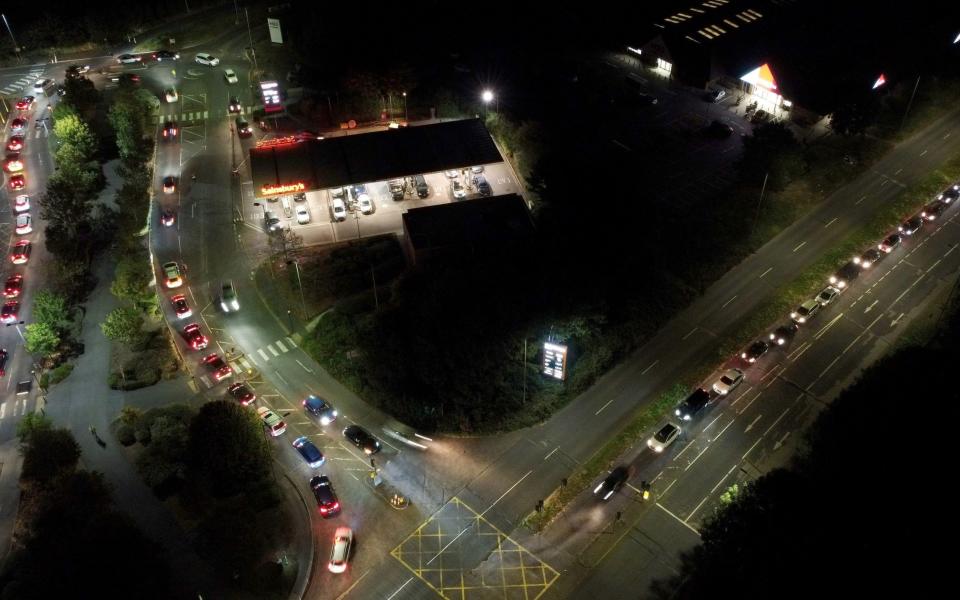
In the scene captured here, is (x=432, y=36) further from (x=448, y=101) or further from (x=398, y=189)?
(x=398, y=189)

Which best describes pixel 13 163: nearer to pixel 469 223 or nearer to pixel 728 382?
pixel 469 223

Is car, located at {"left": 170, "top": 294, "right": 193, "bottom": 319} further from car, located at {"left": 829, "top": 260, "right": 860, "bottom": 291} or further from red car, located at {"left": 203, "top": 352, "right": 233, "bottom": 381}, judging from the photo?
car, located at {"left": 829, "top": 260, "right": 860, "bottom": 291}

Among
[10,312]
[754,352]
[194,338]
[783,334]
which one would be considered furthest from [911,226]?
[10,312]

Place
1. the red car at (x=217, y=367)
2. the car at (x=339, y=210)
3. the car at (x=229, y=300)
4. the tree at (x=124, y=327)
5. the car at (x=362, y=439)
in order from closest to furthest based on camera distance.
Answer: the car at (x=362, y=439) → the red car at (x=217, y=367) → the tree at (x=124, y=327) → the car at (x=229, y=300) → the car at (x=339, y=210)

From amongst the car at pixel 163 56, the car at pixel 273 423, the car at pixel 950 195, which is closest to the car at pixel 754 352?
the car at pixel 950 195

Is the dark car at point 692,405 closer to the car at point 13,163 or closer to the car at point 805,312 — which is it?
the car at point 805,312

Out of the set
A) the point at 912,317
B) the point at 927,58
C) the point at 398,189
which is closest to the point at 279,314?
the point at 398,189

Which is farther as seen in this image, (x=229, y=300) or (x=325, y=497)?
(x=229, y=300)
